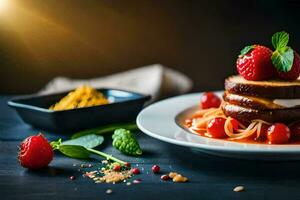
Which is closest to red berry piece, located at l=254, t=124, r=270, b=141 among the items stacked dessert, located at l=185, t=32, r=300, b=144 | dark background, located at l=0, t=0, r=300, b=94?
stacked dessert, located at l=185, t=32, r=300, b=144

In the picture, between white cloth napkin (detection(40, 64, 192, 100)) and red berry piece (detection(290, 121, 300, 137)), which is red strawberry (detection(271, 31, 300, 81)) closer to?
red berry piece (detection(290, 121, 300, 137))

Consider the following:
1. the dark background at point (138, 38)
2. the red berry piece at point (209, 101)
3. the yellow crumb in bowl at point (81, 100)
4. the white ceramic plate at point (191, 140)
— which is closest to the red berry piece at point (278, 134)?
the white ceramic plate at point (191, 140)

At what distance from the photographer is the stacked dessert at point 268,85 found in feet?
6.67

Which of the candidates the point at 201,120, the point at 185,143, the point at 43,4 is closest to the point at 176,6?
the point at 43,4

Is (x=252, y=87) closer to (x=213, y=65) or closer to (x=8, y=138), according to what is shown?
(x=8, y=138)

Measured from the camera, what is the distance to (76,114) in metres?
2.29

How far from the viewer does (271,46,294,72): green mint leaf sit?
2.01m

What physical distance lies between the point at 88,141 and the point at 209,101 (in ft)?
2.08

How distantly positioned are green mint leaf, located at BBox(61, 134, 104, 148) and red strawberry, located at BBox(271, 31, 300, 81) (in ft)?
2.24

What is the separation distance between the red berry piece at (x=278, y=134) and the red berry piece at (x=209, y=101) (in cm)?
60

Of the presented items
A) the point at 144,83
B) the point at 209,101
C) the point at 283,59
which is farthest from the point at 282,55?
the point at 144,83

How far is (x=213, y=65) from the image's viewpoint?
462cm

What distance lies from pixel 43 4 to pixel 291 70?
2656 millimetres

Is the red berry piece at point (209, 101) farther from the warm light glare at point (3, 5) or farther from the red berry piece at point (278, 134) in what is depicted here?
the warm light glare at point (3, 5)
